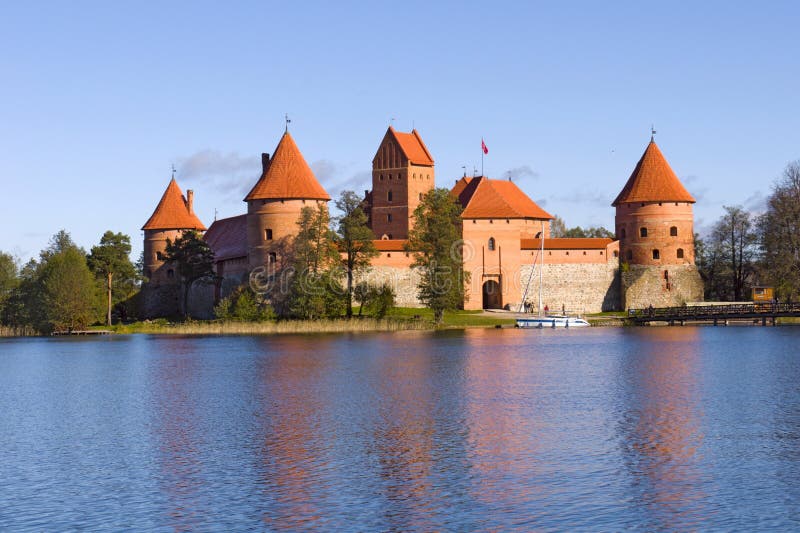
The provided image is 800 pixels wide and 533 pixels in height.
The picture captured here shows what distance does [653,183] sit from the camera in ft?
196

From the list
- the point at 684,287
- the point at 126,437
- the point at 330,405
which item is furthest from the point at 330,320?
the point at 126,437

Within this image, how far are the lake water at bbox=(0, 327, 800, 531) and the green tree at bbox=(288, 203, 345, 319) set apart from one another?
51.0 feet

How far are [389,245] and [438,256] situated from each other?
27.9 feet

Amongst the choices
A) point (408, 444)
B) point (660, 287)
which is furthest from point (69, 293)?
point (408, 444)

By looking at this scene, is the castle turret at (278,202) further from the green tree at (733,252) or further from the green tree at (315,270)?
the green tree at (733,252)

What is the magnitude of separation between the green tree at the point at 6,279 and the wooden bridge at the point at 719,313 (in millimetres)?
34642

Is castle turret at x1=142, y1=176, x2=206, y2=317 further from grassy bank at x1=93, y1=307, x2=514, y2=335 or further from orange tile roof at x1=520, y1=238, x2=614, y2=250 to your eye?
orange tile roof at x1=520, y1=238, x2=614, y2=250

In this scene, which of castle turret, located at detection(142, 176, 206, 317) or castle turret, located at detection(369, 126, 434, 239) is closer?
castle turret, located at detection(369, 126, 434, 239)

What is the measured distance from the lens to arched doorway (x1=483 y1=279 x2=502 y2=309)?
198 feet

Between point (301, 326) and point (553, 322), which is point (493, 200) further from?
point (301, 326)

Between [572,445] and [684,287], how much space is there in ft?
142

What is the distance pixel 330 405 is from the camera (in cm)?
2366

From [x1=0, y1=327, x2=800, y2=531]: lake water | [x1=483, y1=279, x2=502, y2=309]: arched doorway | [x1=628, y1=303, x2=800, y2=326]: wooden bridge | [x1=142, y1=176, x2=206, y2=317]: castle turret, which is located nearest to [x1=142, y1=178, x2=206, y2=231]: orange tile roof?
[x1=142, y1=176, x2=206, y2=317]: castle turret

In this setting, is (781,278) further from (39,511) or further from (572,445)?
(39,511)
